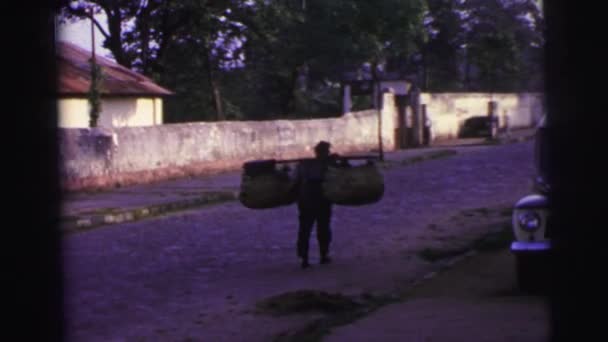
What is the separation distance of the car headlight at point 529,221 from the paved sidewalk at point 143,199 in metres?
10.1

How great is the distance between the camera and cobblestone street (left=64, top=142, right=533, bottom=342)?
9.11 metres

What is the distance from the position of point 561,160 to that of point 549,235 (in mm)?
687

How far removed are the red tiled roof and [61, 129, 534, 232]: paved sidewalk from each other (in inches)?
220

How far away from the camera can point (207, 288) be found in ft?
35.8

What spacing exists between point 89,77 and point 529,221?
2550 cm

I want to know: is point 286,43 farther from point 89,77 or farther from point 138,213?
point 138,213

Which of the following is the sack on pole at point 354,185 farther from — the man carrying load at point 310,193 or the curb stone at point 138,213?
the curb stone at point 138,213

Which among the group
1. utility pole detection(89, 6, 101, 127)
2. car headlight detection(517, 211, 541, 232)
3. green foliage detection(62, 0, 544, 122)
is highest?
green foliage detection(62, 0, 544, 122)

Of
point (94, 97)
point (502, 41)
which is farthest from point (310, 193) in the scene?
point (502, 41)

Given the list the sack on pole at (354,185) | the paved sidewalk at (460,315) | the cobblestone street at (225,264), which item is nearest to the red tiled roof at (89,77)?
the cobblestone street at (225,264)

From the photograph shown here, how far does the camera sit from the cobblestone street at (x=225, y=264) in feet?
29.9

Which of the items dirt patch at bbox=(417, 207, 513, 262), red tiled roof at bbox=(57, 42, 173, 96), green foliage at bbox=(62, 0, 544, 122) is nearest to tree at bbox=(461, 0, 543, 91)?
green foliage at bbox=(62, 0, 544, 122)

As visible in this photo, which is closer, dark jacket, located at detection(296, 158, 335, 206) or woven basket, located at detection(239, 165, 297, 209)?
woven basket, located at detection(239, 165, 297, 209)

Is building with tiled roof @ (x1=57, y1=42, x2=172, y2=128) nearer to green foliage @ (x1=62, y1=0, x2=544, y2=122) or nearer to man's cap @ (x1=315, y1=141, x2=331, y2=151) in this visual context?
green foliage @ (x1=62, y1=0, x2=544, y2=122)
